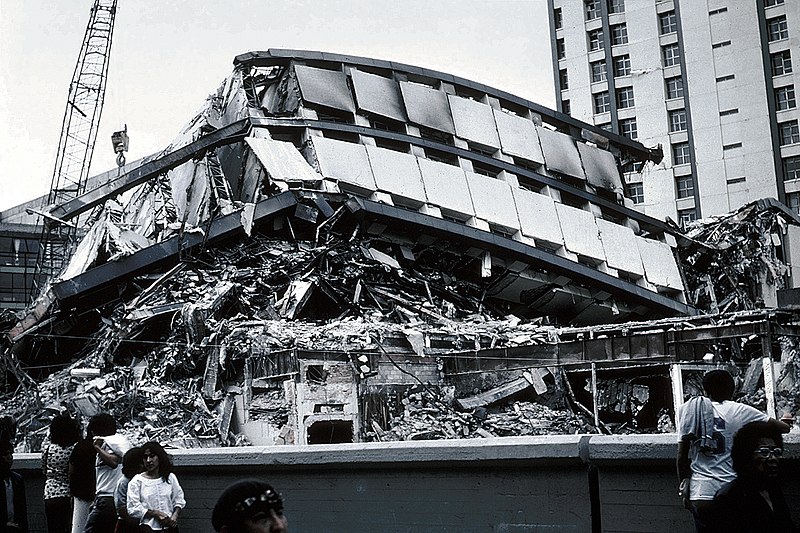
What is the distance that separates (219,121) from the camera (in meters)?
35.1

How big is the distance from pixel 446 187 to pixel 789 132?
1310 inches

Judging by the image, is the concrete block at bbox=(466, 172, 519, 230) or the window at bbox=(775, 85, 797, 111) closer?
the concrete block at bbox=(466, 172, 519, 230)

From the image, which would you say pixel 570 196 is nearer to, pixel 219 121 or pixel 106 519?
pixel 219 121

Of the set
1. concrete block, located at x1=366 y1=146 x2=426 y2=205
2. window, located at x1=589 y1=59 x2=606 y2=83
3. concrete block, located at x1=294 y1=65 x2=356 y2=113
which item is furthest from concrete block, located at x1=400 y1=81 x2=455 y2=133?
window, located at x1=589 y1=59 x2=606 y2=83

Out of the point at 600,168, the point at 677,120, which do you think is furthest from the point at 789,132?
the point at 600,168

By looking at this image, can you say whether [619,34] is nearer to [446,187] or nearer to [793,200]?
[793,200]

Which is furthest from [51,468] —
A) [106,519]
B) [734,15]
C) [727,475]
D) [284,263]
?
[734,15]

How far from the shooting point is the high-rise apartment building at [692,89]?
2313 inches

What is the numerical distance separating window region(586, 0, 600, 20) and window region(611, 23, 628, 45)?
163 cm

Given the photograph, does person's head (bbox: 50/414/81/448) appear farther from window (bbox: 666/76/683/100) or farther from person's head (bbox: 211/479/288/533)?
window (bbox: 666/76/683/100)

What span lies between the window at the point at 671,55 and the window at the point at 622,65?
7.63ft

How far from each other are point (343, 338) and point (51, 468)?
1428 centimetres

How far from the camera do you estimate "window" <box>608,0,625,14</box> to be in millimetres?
65312

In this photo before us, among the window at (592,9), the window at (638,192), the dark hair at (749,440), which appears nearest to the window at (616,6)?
the window at (592,9)
